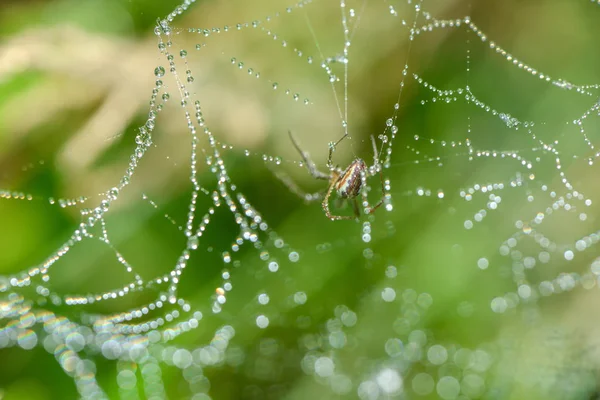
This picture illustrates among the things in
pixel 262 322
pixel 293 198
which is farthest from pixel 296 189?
pixel 262 322

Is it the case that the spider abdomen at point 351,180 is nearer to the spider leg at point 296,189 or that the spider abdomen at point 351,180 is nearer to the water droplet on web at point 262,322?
the spider leg at point 296,189

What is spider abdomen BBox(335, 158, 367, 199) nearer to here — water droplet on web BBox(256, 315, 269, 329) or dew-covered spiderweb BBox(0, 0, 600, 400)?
dew-covered spiderweb BBox(0, 0, 600, 400)

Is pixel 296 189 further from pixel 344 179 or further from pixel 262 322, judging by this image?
pixel 262 322

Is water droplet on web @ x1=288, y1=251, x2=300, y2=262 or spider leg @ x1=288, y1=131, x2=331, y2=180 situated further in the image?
water droplet on web @ x1=288, y1=251, x2=300, y2=262

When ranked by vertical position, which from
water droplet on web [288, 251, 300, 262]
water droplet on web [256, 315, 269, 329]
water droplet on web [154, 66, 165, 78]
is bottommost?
water droplet on web [256, 315, 269, 329]

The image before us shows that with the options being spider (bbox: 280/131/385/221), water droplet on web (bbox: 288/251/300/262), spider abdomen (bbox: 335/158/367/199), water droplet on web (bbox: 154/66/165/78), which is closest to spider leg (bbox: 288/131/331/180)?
spider (bbox: 280/131/385/221)

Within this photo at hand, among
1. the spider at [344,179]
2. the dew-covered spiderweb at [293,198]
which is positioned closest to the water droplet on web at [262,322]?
the dew-covered spiderweb at [293,198]

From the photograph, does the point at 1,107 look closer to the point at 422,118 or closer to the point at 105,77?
the point at 105,77

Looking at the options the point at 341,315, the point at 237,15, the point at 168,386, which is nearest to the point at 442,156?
the point at 341,315
